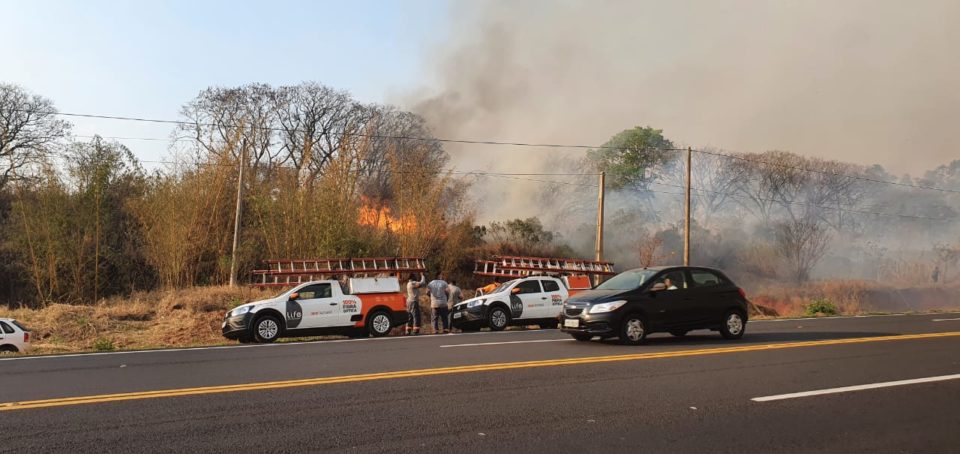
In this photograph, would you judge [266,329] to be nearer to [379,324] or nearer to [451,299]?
[379,324]

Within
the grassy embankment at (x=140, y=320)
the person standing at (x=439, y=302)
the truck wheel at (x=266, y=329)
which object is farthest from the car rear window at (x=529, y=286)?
the truck wheel at (x=266, y=329)

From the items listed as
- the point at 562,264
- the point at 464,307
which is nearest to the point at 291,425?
the point at 464,307

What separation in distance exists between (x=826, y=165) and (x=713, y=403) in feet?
156

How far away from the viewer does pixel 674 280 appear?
546 inches

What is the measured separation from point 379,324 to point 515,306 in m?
4.20

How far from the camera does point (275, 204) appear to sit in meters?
29.6

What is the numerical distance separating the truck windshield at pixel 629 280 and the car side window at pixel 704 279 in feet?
2.97

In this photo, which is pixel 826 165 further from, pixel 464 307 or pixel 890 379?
pixel 890 379

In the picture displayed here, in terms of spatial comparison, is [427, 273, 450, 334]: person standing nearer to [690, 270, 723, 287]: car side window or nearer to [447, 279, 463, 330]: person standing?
[447, 279, 463, 330]: person standing

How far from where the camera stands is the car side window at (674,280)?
1373 centimetres

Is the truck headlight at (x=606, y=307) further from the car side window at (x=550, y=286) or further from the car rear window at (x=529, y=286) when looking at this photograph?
the car side window at (x=550, y=286)

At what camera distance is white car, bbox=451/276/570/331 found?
66.3 ft

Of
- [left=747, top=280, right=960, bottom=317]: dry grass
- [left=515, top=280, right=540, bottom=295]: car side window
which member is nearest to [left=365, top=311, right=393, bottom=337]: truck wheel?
[left=515, top=280, right=540, bottom=295]: car side window

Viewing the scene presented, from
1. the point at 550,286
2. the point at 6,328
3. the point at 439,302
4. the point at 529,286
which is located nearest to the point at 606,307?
the point at 439,302
